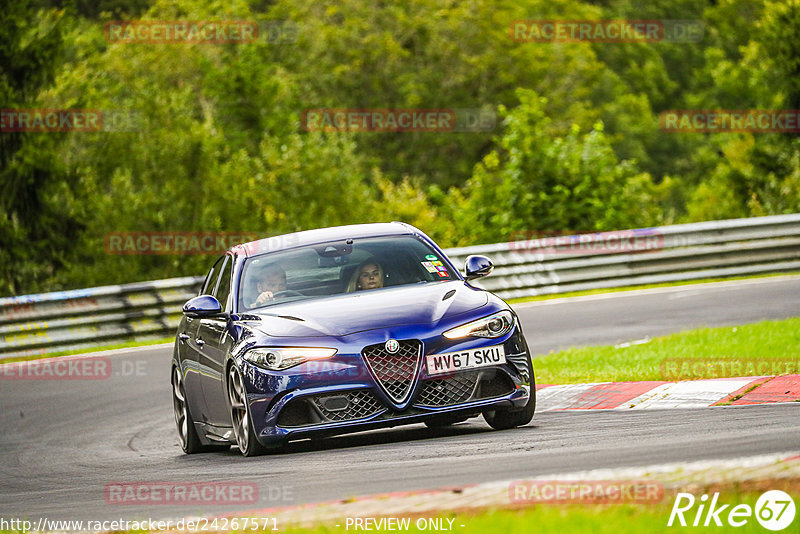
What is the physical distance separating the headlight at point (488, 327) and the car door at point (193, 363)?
2298mm

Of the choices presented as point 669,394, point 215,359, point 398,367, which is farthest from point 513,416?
point 215,359

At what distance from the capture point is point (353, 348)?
28.7ft

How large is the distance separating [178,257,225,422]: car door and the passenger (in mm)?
1319

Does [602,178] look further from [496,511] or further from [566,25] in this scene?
[566,25]

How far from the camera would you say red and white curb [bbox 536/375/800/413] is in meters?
9.73

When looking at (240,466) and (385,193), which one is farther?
(385,193)

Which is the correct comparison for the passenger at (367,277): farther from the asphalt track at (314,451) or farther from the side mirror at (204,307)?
the asphalt track at (314,451)

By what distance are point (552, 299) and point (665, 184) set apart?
45.7m

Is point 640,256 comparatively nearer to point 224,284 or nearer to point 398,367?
point 224,284

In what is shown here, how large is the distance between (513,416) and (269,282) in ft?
6.58

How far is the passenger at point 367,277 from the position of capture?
32.7ft

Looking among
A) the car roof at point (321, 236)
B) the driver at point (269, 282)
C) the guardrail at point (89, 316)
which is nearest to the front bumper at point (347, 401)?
the driver at point (269, 282)

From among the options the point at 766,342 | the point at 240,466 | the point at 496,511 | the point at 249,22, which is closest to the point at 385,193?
the point at 249,22

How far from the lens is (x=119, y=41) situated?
2126 inches
